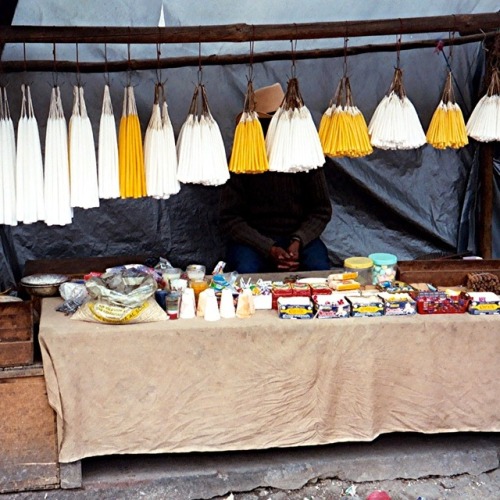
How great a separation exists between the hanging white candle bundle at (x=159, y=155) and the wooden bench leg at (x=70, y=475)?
1.24 meters

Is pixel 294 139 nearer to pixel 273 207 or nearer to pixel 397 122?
pixel 397 122

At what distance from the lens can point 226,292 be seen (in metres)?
3.42

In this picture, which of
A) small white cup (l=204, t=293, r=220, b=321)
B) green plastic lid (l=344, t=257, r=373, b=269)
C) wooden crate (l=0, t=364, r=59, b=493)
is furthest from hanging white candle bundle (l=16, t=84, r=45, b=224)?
green plastic lid (l=344, t=257, r=373, b=269)

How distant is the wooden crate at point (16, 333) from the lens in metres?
3.23

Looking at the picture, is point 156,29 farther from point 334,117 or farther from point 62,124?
point 334,117

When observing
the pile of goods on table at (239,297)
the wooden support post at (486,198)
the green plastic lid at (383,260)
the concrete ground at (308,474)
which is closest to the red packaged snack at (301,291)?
the pile of goods on table at (239,297)

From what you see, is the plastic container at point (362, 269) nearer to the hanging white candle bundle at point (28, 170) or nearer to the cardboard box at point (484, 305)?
the cardboard box at point (484, 305)

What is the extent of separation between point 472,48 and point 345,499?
2.93 m

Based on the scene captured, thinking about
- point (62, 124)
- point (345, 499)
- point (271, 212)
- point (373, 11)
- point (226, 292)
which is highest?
point (373, 11)

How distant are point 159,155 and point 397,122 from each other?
110cm

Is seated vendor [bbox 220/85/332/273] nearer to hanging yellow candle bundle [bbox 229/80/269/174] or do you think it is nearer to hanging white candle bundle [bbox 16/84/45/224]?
hanging yellow candle bundle [bbox 229/80/269/174]

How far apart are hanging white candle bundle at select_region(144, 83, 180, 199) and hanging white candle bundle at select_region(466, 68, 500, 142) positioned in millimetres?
1556

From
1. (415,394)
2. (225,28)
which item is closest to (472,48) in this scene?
(225,28)

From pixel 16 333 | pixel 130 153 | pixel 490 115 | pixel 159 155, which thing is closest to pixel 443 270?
pixel 490 115
